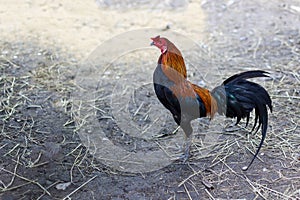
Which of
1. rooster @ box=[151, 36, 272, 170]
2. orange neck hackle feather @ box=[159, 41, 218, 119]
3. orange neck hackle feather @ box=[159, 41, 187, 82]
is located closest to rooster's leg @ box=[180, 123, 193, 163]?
rooster @ box=[151, 36, 272, 170]

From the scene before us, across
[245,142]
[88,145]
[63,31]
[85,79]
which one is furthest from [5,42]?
[245,142]

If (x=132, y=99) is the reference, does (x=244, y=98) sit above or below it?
above

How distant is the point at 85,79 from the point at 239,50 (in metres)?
1.93

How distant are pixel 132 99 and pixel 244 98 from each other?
150 cm

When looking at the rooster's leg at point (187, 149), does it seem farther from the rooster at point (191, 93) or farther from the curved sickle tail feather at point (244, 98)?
the curved sickle tail feather at point (244, 98)

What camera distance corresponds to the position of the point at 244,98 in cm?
340

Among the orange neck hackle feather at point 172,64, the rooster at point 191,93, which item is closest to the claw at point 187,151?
the rooster at point 191,93

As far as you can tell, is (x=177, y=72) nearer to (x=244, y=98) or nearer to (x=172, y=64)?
(x=172, y=64)

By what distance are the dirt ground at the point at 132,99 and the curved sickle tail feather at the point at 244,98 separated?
0.37 m

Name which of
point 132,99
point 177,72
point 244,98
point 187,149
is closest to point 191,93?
point 177,72

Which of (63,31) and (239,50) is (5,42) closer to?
(63,31)

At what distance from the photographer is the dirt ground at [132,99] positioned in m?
3.40

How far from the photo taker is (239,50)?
5.53 m

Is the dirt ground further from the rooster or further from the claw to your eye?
the rooster
